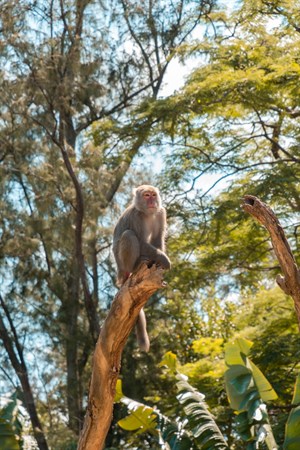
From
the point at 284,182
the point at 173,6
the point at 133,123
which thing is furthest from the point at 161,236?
the point at 173,6

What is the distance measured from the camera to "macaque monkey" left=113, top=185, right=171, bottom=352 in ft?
27.8

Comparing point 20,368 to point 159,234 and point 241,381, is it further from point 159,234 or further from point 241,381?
point 159,234

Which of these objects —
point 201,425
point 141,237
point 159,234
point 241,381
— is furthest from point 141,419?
point 141,237

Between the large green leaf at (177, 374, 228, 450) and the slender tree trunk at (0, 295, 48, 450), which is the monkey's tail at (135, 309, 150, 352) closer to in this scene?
the large green leaf at (177, 374, 228, 450)

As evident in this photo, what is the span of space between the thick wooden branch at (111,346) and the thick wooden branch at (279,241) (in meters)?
0.93

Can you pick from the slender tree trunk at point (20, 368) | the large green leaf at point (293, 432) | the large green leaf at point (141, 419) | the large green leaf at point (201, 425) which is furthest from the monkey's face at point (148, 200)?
the slender tree trunk at point (20, 368)

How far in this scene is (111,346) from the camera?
284 inches

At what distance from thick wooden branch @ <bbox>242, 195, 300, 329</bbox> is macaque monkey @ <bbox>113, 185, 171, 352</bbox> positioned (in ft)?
4.23

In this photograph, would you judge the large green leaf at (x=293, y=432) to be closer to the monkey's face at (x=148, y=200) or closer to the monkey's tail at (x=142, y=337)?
the monkey's tail at (x=142, y=337)

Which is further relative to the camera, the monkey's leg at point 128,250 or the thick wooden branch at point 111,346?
the monkey's leg at point 128,250

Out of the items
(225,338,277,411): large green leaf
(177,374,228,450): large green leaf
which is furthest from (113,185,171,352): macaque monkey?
(177,374,228,450): large green leaf

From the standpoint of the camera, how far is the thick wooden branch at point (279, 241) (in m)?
7.25

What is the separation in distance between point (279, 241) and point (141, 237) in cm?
176

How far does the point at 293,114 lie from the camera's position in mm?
15336
